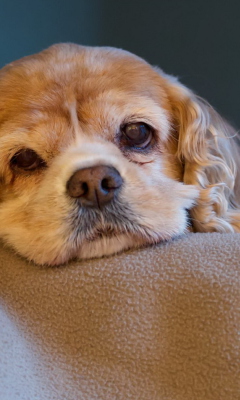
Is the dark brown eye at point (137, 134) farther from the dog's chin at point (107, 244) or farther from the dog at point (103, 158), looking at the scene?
the dog's chin at point (107, 244)

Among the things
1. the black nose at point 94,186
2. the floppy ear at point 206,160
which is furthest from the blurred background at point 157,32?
the black nose at point 94,186

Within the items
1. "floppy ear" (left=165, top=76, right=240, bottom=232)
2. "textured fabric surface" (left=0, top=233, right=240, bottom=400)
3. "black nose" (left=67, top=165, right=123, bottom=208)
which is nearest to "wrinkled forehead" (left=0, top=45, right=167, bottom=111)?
"floppy ear" (left=165, top=76, right=240, bottom=232)

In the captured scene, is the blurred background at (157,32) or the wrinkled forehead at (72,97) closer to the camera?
the wrinkled forehead at (72,97)

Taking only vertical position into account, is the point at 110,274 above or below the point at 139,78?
below

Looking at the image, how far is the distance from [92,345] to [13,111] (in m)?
0.78

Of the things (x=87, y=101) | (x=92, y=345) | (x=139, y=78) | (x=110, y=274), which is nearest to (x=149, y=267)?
(x=110, y=274)

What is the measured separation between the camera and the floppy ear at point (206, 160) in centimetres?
141

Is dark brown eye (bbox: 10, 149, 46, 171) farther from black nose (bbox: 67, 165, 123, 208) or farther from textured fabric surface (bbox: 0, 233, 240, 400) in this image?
textured fabric surface (bbox: 0, 233, 240, 400)

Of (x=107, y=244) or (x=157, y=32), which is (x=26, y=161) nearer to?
(x=107, y=244)

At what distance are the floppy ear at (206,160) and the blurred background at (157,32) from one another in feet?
3.78

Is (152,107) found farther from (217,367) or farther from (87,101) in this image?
(217,367)

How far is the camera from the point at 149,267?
971mm

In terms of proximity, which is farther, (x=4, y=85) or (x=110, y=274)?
(x=4, y=85)

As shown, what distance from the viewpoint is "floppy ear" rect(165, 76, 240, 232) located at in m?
1.41
